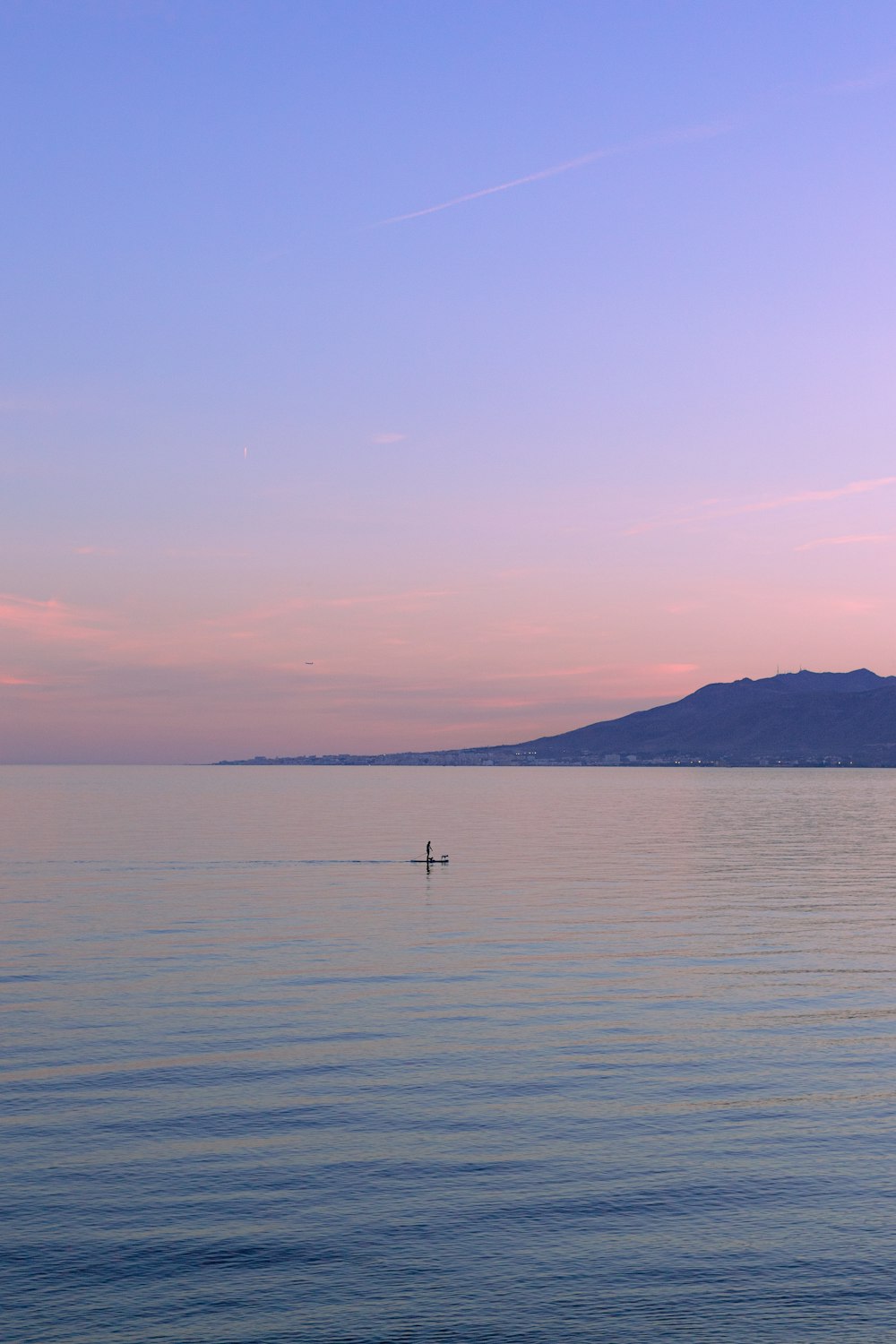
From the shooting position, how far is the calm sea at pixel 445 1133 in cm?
2319

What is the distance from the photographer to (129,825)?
626ft

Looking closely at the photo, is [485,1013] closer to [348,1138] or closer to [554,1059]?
[554,1059]

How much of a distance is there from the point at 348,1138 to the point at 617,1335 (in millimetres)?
12180

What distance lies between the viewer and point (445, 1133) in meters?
33.0

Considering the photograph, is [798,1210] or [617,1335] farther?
[798,1210]

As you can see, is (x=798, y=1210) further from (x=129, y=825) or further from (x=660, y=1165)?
(x=129, y=825)

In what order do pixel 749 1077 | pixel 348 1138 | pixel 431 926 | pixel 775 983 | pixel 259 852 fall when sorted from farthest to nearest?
pixel 259 852, pixel 431 926, pixel 775 983, pixel 749 1077, pixel 348 1138

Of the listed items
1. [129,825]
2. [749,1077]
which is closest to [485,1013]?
[749,1077]

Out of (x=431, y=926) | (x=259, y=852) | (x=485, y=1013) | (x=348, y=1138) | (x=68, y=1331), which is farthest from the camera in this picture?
(x=259, y=852)

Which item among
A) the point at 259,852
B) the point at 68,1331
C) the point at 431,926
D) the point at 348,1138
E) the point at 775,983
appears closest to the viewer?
the point at 68,1331

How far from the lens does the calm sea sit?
23.2m

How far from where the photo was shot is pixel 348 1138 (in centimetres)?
3253

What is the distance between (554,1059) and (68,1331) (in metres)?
22.4

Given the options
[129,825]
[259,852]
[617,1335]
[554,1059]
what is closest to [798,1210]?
[617,1335]
